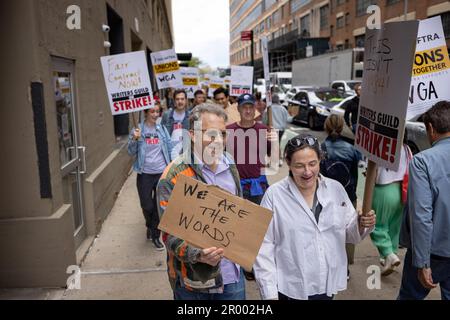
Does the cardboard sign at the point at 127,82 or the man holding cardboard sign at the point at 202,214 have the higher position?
the cardboard sign at the point at 127,82

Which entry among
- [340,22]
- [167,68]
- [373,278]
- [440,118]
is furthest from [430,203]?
[340,22]

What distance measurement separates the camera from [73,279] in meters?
4.25

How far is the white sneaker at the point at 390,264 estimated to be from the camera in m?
4.29

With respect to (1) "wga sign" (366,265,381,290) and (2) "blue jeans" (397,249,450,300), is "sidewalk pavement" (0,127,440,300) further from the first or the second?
(2) "blue jeans" (397,249,450,300)

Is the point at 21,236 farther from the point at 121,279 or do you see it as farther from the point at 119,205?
the point at 119,205

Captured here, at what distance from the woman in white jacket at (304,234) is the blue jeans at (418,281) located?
66cm

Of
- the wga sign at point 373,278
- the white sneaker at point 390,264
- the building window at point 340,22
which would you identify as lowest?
the wga sign at point 373,278

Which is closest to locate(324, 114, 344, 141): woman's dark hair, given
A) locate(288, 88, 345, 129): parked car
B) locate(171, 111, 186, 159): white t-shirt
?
locate(171, 111, 186, 159): white t-shirt

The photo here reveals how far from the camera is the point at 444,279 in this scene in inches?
113

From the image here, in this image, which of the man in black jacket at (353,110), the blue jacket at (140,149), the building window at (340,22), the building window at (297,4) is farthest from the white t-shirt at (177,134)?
the building window at (297,4)

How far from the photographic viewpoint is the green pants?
4.43m

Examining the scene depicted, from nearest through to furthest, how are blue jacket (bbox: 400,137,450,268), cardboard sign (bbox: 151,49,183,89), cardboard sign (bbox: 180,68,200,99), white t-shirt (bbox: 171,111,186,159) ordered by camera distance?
blue jacket (bbox: 400,137,450,268)
white t-shirt (bbox: 171,111,186,159)
cardboard sign (bbox: 151,49,183,89)
cardboard sign (bbox: 180,68,200,99)

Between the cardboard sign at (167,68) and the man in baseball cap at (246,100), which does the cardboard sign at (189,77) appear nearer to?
the cardboard sign at (167,68)

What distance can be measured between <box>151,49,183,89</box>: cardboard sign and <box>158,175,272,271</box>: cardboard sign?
628cm
